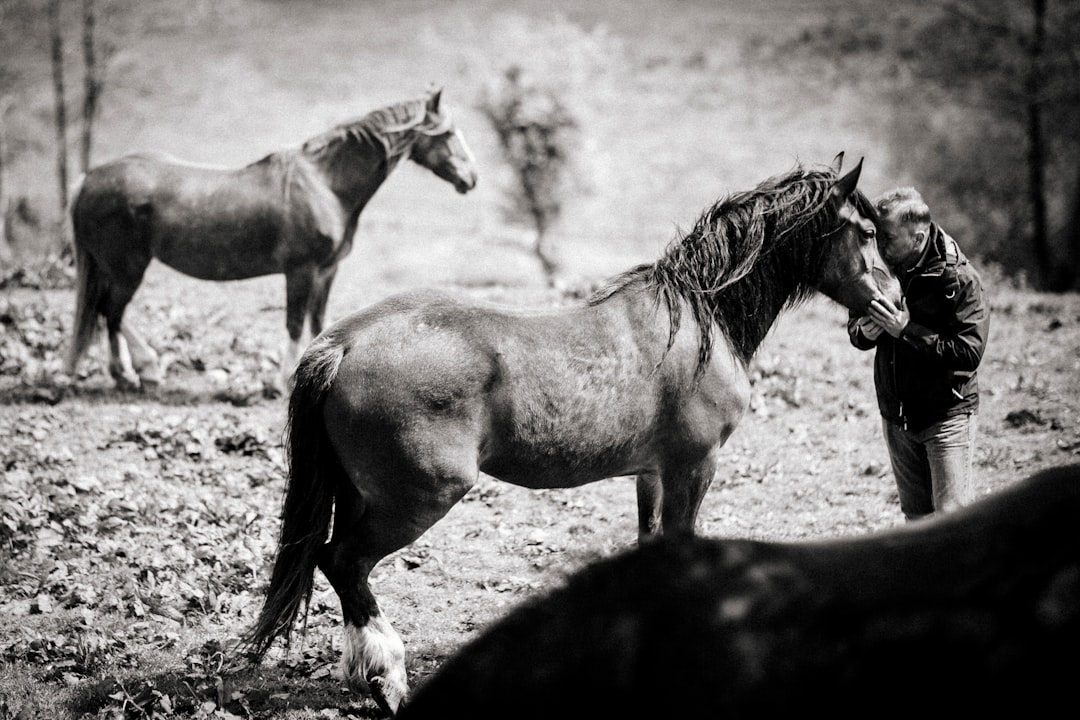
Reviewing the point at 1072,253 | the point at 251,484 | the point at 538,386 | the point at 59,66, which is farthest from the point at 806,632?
the point at 59,66

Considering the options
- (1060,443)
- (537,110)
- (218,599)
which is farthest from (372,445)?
(537,110)

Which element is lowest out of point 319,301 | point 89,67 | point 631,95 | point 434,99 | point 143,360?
point 143,360

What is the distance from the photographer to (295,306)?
838cm

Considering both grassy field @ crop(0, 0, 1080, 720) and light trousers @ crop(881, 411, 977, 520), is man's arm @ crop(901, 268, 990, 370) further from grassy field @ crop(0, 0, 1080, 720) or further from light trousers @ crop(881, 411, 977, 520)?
grassy field @ crop(0, 0, 1080, 720)

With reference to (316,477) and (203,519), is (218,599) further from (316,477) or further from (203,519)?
(316,477)

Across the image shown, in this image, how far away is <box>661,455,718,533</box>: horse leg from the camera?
15.0 feet

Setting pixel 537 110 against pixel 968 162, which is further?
pixel 968 162

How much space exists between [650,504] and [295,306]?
466 cm

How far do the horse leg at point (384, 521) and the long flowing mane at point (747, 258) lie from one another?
46.9 inches

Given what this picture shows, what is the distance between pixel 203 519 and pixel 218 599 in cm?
101

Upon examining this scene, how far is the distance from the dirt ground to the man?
1651 millimetres

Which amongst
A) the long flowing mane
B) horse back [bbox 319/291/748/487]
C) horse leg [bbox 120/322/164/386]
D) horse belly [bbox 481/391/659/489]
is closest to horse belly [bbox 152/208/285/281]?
horse leg [bbox 120/322/164/386]

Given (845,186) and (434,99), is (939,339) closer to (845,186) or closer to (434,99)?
(845,186)

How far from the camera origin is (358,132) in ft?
27.9
